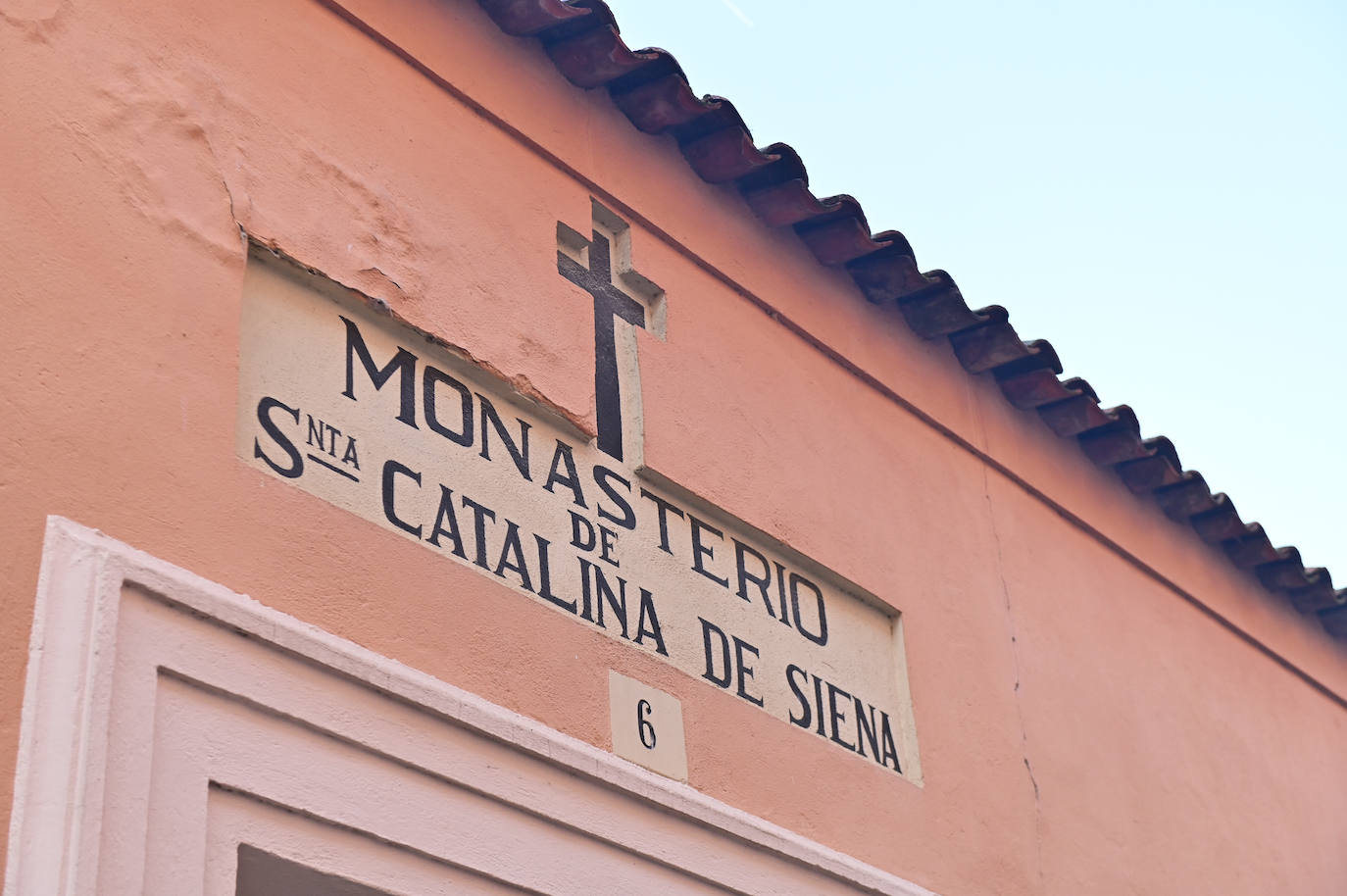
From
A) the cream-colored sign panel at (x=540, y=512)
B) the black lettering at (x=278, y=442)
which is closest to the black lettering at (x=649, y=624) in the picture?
the cream-colored sign panel at (x=540, y=512)

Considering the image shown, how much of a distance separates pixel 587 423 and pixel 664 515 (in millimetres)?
371

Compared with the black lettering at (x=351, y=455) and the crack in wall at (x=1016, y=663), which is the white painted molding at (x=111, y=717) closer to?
the black lettering at (x=351, y=455)

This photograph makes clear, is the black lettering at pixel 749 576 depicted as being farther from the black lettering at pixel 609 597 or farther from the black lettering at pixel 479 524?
the black lettering at pixel 479 524

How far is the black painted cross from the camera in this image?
482 centimetres

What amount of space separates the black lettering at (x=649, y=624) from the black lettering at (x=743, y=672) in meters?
0.31

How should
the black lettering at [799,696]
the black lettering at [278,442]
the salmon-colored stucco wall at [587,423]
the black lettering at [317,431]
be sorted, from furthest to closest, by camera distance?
the black lettering at [799,696]
the black lettering at [317,431]
the black lettering at [278,442]
the salmon-colored stucco wall at [587,423]

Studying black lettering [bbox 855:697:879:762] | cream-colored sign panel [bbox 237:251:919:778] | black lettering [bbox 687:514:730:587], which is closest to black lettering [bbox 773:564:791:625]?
cream-colored sign panel [bbox 237:251:919:778]

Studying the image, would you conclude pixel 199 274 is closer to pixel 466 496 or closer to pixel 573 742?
pixel 466 496

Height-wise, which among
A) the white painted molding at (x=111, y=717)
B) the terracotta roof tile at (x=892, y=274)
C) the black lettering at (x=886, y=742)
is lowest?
the white painted molding at (x=111, y=717)

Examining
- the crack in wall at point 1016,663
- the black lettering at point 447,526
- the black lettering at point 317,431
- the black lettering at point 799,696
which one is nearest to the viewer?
the black lettering at point 317,431

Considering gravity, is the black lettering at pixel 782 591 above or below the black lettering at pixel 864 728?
above

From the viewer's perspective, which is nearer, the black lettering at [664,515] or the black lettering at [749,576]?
the black lettering at [664,515]

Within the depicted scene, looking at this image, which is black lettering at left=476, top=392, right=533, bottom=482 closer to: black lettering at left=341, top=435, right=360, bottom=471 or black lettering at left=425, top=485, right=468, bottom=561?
black lettering at left=425, top=485, right=468, bottom=561

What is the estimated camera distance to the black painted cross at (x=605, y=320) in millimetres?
4816
